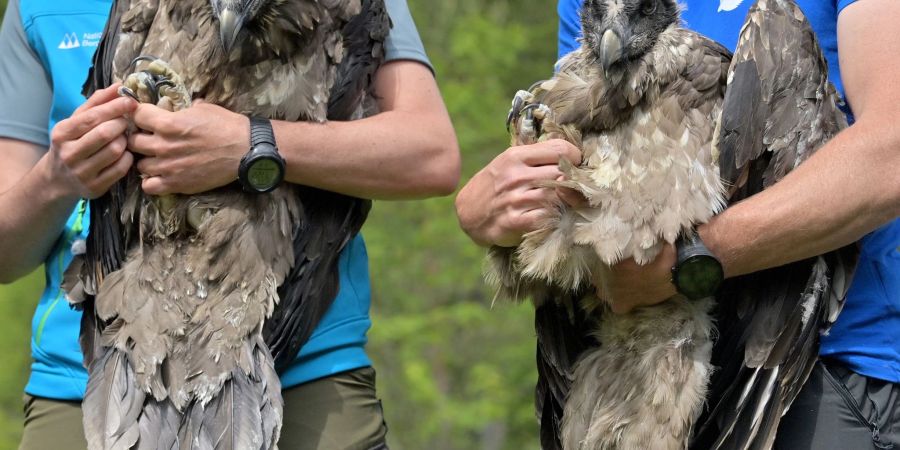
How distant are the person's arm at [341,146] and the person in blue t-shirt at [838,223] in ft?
0.73

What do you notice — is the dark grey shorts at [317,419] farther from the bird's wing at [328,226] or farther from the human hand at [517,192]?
the human hand at [517,192]

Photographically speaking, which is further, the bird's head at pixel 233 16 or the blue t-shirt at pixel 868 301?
the bird's head at pixel 233 16

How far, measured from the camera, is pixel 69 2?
3506mm

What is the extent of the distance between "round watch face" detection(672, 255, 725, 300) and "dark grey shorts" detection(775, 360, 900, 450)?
1.31 feet

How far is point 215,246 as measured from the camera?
10.6 ft

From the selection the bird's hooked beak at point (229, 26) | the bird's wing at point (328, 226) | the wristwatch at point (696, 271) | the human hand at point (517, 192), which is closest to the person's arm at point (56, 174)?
the bird's hooked beak at point (229, 26)

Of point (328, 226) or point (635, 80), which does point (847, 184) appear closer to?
point (635, 80)

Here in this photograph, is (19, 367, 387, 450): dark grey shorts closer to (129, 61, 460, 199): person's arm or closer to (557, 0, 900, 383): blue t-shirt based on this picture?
(129, 61, 460, 199): person's arm

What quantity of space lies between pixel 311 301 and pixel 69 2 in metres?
1.25

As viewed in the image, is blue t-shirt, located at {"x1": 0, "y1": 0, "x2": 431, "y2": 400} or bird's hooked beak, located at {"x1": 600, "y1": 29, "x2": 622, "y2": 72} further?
blue t-shirt, located at {"x1": 0, "y1": 0, "x2": 431, "y2": 400}

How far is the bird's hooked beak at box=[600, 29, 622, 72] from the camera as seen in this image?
126 inches

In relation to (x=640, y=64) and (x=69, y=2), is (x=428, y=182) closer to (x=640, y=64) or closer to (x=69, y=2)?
(x=640, y=64)

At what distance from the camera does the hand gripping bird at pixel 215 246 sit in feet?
10.1

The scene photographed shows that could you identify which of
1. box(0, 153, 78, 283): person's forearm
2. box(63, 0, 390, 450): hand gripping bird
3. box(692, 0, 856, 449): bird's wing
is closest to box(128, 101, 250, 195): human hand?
box(63, 0, 390, 450): hand gripping bird
